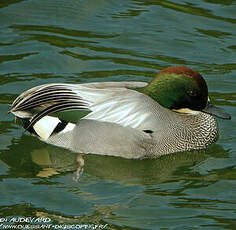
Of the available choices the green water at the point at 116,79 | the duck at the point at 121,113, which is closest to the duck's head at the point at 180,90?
the duck at the point at 121,113

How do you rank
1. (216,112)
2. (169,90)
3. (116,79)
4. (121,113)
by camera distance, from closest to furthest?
(121,113) < (169,90) < (216,112) < (116,79)

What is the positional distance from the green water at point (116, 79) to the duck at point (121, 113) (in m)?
0.18

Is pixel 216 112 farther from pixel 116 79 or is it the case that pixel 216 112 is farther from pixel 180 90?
pixel 116 79

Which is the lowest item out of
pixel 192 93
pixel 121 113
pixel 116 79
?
pixel 116 79

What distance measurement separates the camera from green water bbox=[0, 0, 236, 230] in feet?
23.5

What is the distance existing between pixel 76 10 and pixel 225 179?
211 inches

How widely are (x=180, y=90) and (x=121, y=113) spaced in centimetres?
77

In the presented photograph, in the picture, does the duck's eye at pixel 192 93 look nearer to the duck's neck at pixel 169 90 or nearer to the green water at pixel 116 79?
the duck's neck at pixel 169 90

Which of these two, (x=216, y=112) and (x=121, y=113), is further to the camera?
(x=216, y=112)

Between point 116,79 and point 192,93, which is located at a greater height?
point 192,93

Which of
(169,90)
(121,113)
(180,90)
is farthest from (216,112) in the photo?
(121,113)

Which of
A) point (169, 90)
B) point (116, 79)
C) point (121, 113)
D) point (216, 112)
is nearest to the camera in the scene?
point (121, 113)

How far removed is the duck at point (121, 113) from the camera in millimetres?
8234

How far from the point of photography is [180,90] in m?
8.37
